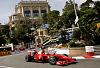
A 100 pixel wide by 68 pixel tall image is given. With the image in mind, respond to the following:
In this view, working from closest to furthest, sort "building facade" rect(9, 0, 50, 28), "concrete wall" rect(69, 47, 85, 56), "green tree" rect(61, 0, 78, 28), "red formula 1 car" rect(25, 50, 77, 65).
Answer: "red formula 1 car" rect(25, 50, 77, 65)
"concrete wall" rect(69, 47, 85, 56)
"green tree" rect(61, 0, 78, 28)
"building facade" rect(9, 0, 50, 28)

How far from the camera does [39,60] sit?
997 inches

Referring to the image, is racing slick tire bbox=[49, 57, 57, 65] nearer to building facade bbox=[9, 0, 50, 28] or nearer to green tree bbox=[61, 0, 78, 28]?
green tree bbox=[61, 0, 78, 28]

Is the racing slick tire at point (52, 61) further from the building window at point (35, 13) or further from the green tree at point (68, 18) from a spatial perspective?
the building window at point (35, 13)

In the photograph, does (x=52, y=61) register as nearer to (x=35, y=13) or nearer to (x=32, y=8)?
(x=35, y=13)

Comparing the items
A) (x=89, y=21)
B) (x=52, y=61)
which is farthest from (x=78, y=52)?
(x=89, y=21)

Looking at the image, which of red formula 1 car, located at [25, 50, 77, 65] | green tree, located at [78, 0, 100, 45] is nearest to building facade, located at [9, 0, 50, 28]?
green tree, located at [78, 0, 100, 45]

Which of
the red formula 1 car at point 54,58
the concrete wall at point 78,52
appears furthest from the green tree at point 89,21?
the red formula 1 car at point 54,58

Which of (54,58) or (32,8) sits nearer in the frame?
(54,58)

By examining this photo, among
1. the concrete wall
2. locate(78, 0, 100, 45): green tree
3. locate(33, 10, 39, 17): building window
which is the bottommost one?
the concrete wall

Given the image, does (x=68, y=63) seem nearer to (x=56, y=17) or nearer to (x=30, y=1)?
(x=56, y=17)

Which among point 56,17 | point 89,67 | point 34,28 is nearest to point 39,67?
point 89,67

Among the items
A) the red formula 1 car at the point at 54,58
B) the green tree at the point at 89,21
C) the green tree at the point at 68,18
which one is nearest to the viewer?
the red formula 1 car at the point at 54,58

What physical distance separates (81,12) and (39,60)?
4414 centimetres

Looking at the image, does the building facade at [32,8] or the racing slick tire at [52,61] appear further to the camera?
the building facade at [32,8]
